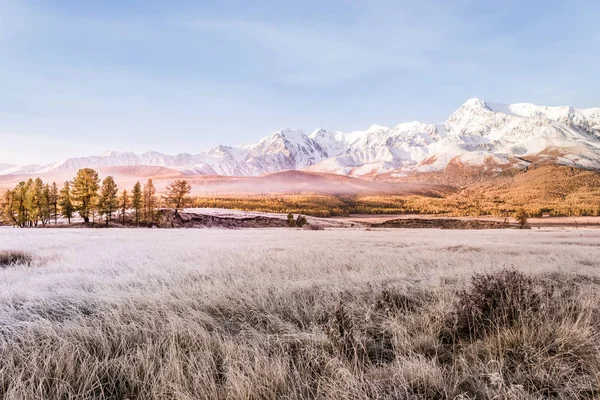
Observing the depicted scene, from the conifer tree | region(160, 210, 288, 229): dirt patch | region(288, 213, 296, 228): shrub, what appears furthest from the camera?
region(288, 213, 296, 228): shrub

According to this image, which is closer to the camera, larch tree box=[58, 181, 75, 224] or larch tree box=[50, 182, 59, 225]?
larch tree box=[58, 181, 75, 224]

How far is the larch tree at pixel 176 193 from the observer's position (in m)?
50.9

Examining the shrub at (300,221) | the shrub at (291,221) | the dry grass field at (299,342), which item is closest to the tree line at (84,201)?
the shrub at (291,221)

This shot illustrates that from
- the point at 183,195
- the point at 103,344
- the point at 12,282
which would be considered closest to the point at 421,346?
the point at 103,344

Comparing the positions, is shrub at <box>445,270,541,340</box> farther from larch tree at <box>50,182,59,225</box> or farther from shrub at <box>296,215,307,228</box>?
larch tree at <box>50,182,59,225</box>

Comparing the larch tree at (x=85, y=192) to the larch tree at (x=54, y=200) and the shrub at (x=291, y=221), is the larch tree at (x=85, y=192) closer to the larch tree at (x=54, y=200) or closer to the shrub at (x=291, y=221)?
the larch tree at (x=54, y=200)

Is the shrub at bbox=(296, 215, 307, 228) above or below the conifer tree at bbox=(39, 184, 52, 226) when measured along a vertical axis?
below

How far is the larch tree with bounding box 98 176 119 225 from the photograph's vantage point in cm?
4346

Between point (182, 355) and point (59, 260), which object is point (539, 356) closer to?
point (182, 355)

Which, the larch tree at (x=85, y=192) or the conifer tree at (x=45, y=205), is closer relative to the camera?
the larch tree at (x=85, y=192)

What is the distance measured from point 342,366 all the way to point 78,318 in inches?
153

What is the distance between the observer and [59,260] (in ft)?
33.0

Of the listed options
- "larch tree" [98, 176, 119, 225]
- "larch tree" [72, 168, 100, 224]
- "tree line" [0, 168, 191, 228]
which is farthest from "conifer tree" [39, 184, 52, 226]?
"larch tree" [98, 176, 119, 225]

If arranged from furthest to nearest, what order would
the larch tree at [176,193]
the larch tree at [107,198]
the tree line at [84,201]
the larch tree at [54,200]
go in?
1. the larch tree at [176,193]
2. the larch tree at [54,200]
3. the larch tree at [107,198]
4. the tree line at [84,201]
